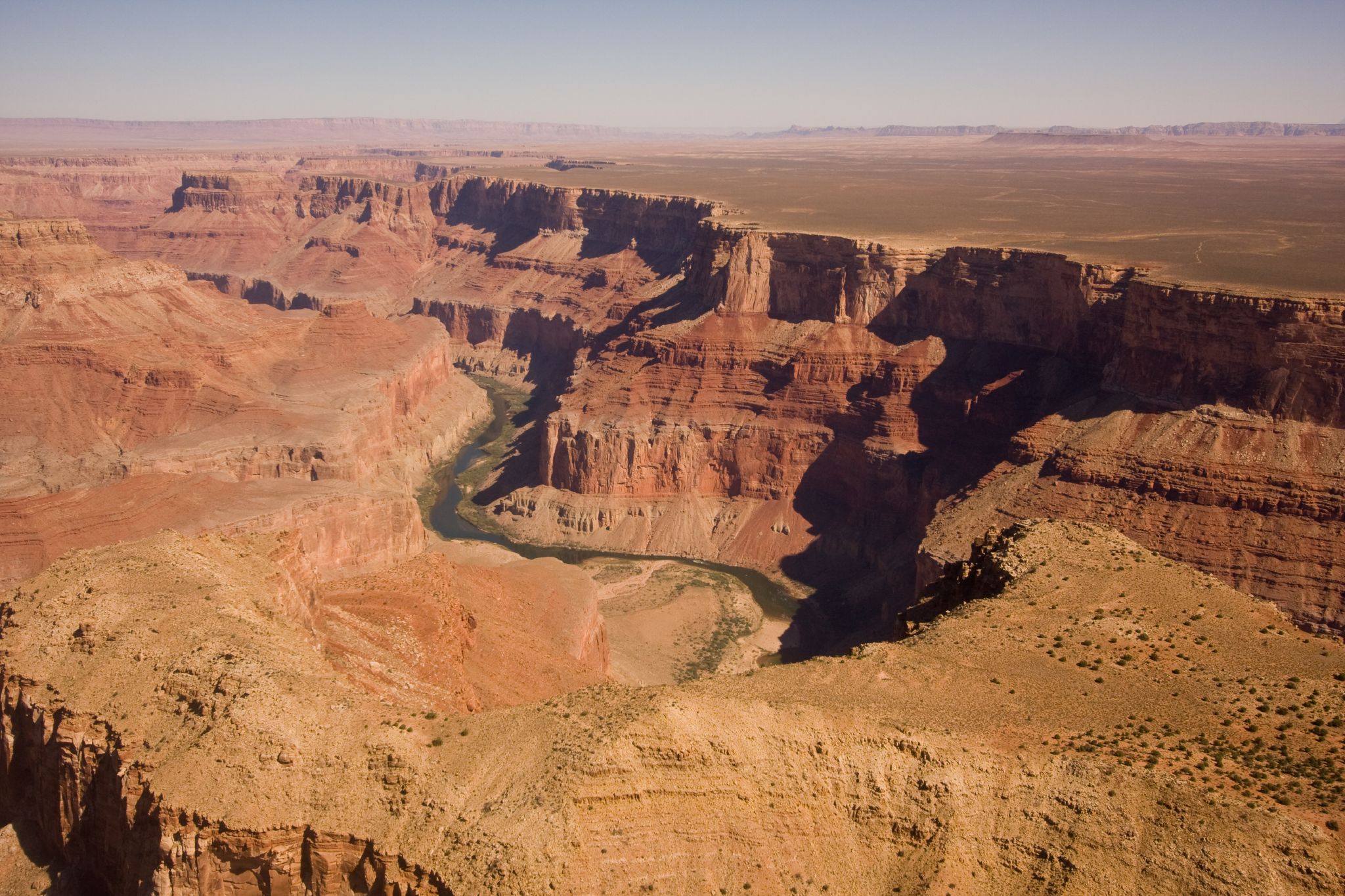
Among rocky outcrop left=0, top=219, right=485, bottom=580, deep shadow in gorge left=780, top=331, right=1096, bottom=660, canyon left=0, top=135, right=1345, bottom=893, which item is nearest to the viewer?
canyon left=0, top=135, right=1345, bottom=893

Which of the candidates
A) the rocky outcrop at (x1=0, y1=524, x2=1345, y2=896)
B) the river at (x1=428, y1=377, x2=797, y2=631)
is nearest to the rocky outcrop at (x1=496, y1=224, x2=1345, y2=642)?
the river at (x1=428, y1=377, x2=797, y2=631)

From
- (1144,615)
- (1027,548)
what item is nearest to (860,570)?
(1027,548)

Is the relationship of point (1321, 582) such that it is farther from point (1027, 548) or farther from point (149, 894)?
point (149, 894)

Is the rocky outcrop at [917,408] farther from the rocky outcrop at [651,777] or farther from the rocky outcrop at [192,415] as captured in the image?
the rocky outcrop at [651,777]

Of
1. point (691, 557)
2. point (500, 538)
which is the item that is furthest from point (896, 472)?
point (500, 538)

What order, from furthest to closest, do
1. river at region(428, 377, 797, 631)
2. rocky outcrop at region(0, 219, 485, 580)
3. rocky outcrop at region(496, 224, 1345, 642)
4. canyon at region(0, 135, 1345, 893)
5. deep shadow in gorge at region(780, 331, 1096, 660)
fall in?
river at region(428, 377, 797, 631) → deep shadow in gorge at region(780, 331, 1096, 660) → rocky outcrop at region(0, 219, 485, 580) → rocky outcrop at region(496, 224, 1345, 642) → canyon at region(0, 135, 1345, 893)

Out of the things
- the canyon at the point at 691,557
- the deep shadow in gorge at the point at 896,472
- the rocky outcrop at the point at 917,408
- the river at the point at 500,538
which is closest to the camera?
the canyon at the point at 691,557

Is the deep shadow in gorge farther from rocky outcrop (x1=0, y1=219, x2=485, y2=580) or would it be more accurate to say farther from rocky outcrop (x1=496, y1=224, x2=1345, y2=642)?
rocky outcrop (x1=0, y1=219, x2=485, y2=580)

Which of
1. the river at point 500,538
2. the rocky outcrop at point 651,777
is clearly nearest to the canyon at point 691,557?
the rocky outcrop at point 651,777

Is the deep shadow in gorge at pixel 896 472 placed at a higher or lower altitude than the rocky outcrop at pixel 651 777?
lower

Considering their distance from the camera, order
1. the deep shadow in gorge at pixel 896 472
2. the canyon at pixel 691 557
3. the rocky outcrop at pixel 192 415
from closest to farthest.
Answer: the canyon at pixel 691 557 < the rocky outcrop at pixel 192 415 < the deep shadow in gorge at pixel 896 472
